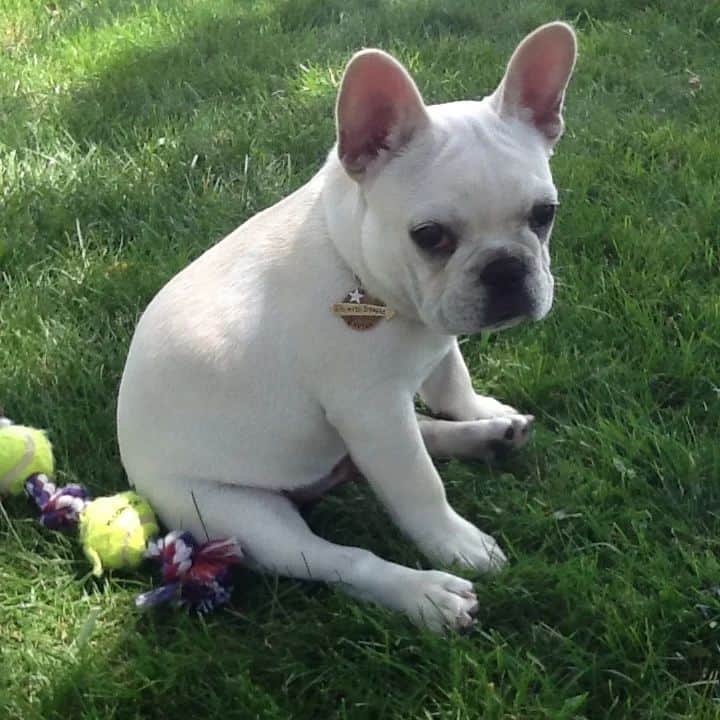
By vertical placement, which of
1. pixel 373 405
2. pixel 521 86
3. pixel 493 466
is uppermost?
pixel 521 86

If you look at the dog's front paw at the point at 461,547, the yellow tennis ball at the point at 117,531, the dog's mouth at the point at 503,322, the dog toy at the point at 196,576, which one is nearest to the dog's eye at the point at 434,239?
the dog's mouth at the point at 503,322

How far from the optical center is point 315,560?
2371mm

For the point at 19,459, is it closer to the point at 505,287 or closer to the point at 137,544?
the point at 137,544

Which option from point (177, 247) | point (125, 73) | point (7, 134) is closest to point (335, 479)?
point (177, 247)

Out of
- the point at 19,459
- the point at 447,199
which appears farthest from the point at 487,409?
the point at 19,459

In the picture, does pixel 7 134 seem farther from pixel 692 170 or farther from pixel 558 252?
pixel 692 170

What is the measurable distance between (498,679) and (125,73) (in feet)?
13.0

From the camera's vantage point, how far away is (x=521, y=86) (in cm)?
242

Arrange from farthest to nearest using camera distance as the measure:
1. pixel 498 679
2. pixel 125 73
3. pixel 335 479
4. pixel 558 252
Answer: pixel 125 73 < pixel 558 252 < pixel 335 479 < pixel 498 679

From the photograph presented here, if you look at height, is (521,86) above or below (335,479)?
above

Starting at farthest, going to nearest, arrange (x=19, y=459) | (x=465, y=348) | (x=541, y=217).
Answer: (x=465, y=348) → (x=19, y=459) → (x=541, y=217)

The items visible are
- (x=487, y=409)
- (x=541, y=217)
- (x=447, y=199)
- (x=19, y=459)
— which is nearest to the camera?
(x=447, y=199)

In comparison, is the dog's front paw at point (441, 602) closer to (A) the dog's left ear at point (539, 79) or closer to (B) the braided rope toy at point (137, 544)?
(B) the braided rope toy at point (137, 544)

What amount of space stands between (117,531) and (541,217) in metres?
1.21
